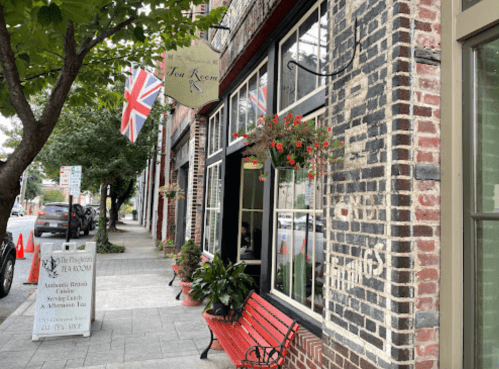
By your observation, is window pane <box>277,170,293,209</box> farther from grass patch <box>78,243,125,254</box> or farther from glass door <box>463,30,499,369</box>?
grass patch <box>78,243,125,254</box>

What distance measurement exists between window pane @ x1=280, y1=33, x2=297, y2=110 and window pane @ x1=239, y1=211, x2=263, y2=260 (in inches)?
114

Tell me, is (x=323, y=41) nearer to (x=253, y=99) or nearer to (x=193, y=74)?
(x=253, y=99)

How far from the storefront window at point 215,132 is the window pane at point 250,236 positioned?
1.63 m

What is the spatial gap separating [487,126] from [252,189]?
5.16 meters

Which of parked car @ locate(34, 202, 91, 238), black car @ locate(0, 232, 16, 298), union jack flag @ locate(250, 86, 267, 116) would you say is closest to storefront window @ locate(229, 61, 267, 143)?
union jack flag @ locate(250, 86, 267, 116)

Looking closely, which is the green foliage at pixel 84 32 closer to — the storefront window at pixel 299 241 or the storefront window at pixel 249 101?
the storefront window at pixel 249 101

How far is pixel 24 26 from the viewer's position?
3076 mm

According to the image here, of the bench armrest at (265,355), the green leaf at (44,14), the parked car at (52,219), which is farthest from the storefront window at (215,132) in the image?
the parked car at (52,219)

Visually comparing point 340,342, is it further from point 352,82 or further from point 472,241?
point 352,82

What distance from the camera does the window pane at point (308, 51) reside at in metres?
→ 3.81

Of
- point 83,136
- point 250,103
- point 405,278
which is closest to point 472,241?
point 405,278

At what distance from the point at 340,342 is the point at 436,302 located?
753mm

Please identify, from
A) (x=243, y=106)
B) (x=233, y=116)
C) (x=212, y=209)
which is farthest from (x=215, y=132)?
(x=243, y=106)

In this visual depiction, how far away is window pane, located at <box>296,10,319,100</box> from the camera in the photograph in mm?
3811
